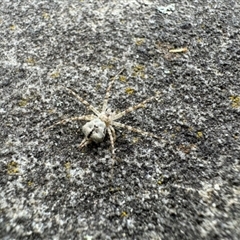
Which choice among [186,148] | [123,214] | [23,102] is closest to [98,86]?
[23,102]

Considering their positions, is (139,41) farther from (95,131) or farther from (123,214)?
(123,214)

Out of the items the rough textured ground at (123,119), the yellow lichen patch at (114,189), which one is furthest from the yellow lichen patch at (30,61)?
the yellow lichen patch at (114,189)

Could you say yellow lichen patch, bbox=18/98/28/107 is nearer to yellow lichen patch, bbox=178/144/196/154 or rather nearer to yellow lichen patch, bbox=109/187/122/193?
yellow lichen patch, bbox=109/187/122/193

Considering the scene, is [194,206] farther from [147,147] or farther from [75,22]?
[75,22]

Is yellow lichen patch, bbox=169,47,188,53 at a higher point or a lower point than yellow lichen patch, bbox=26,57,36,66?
higher

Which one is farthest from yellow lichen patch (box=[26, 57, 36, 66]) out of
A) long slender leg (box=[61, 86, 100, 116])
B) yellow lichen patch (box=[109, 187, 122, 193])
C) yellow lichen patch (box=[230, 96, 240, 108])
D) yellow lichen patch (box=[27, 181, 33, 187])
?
yellow lichen patch (box=[230, 96, 240, 108])

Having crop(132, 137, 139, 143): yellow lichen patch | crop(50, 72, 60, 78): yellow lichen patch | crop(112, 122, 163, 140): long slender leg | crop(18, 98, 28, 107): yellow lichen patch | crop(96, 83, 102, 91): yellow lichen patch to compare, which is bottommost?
crop(132, 137, 139, 143): yellow lichen patch

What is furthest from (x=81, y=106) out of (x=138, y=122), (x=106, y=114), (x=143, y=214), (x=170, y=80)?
(x=143, y=214)
